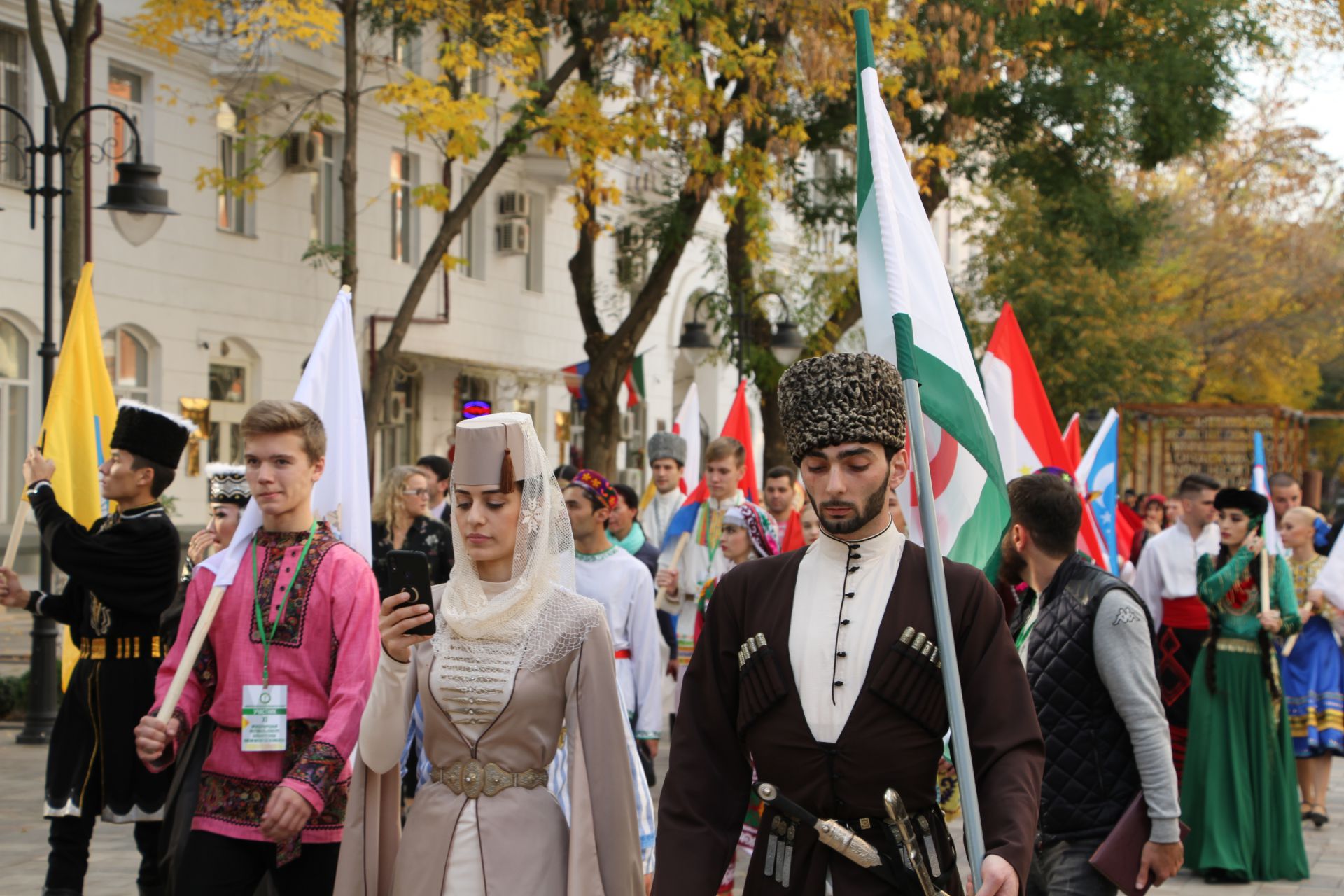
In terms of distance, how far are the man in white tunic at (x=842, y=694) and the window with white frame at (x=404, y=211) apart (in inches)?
820

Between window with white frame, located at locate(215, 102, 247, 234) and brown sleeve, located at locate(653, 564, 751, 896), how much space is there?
1752 centimetres

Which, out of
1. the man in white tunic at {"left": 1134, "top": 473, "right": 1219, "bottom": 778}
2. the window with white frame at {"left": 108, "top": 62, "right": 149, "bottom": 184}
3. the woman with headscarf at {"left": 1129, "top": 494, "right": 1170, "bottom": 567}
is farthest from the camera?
the window with white frame at {"left": 108, "top": 62, "right": 149, "bottom": 184}

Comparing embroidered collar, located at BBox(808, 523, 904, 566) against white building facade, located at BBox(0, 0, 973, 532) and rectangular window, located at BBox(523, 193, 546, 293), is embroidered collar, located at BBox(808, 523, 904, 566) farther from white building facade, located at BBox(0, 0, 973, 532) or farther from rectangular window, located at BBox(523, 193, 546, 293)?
rectangular window, located at BBox(523, 193, 546, 293)

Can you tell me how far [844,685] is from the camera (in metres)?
3.30

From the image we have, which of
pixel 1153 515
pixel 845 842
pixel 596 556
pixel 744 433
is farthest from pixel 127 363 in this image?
pixel 845 842

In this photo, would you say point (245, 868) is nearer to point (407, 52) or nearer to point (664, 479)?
point (664, 479)

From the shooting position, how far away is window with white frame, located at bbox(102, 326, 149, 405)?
18641mm

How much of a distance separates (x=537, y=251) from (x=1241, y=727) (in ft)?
67.5

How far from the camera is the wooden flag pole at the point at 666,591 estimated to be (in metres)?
9.66

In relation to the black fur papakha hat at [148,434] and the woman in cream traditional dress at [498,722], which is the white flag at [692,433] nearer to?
the black fur papakha hat at [148,434]

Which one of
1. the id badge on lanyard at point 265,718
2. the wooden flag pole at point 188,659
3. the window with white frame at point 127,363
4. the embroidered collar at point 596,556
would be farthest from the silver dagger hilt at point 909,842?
the window with white frame at point 127,363

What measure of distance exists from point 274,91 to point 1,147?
412 cm

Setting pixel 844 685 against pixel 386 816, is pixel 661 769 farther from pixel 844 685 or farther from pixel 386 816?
pixel 844 685

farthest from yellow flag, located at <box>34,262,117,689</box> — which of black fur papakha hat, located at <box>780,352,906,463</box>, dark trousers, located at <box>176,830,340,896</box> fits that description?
black fur papakha hat, located at <box>780,352,906,463</box>
